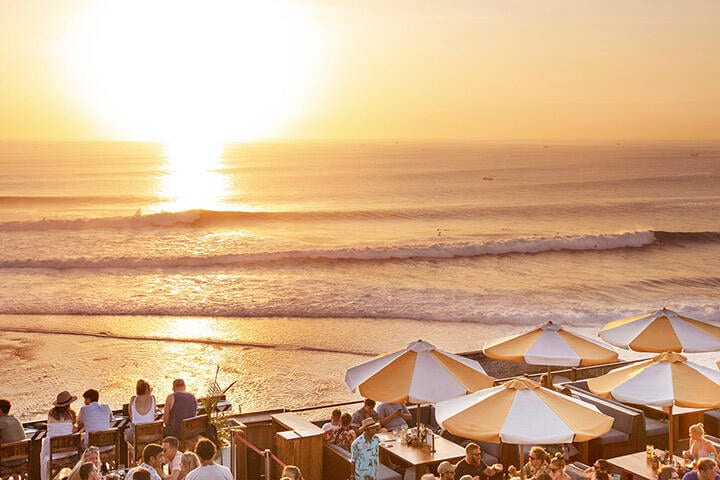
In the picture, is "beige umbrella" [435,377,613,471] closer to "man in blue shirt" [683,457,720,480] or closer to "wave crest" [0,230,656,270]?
"man in blue shirt" [683,457,720,480]

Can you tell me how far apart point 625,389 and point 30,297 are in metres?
24.6

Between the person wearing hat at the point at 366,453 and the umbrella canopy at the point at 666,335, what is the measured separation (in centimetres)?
555

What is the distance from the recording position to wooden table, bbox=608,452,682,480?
9.42m

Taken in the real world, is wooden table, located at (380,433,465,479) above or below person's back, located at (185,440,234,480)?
below

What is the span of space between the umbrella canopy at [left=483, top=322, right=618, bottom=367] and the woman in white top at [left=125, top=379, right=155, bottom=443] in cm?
517

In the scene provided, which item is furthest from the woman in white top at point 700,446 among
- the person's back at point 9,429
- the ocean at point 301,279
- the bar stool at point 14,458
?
the person's back at point 9,429

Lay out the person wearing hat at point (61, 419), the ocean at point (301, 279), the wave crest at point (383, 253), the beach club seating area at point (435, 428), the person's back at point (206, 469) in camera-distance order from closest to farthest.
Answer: the person's back at point (206, 469), the beach club seating area at point (435, 428), the person wearing hat at point (61, 419), the ocean at point (301, 279), the wave crest at point (383, 253)

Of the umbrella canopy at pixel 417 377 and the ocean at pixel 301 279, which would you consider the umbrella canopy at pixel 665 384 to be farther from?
the ocean at pixel 301 279

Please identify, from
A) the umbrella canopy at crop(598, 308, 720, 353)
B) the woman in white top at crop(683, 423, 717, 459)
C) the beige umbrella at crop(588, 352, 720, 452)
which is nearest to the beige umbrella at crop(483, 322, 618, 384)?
the umbrella canopy at crop(598, 308, 720, 353)

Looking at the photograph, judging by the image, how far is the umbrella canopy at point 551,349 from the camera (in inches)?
464

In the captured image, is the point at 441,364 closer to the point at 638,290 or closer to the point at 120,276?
the point at 638,290

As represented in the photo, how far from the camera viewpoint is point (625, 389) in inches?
388

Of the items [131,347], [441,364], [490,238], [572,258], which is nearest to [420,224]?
[490,238]

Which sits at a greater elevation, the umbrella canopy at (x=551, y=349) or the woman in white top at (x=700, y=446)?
the umbrella canopy at (x=551, y=349)
